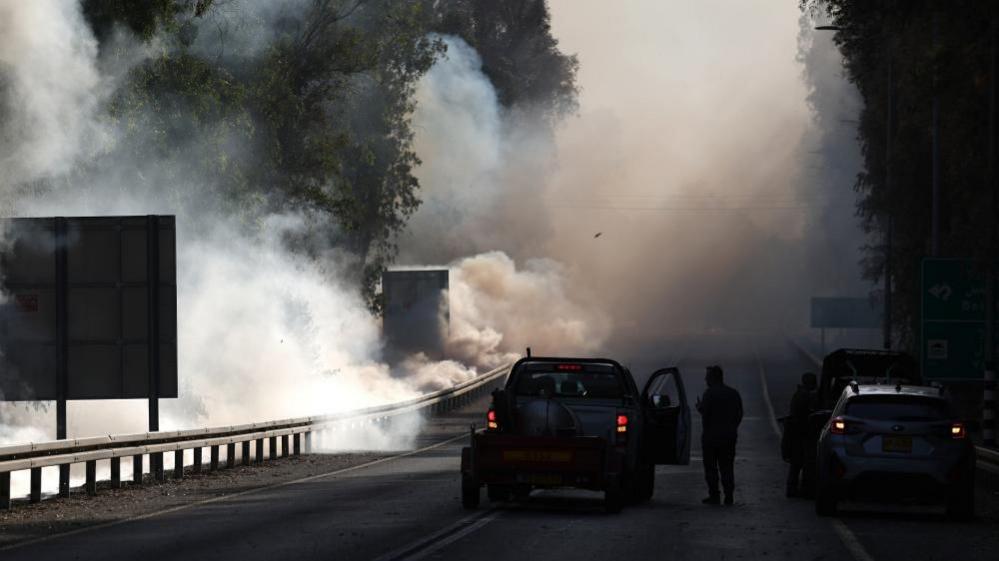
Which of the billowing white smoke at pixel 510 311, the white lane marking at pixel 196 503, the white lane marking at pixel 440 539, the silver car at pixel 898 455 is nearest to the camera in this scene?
the white lane marking at pixel 440 539

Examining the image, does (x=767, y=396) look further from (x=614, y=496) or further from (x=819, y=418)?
(x=614, y=496)

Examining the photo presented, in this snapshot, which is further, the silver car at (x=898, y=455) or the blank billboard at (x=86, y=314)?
the blank billboard at (x=86, y=314)

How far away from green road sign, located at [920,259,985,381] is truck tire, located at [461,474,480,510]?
1551 cm

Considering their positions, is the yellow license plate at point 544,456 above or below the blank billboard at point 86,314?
below

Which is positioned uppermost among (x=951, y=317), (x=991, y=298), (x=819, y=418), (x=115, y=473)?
(x=991, y=298)

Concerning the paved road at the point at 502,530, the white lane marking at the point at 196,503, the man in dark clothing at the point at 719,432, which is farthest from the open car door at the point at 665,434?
the white lane marking at the point at 196,503

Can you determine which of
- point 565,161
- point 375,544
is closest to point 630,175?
point 565,161

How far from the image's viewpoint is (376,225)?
74875mm

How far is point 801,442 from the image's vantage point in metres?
23.6

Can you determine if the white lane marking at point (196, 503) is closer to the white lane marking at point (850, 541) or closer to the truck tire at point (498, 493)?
the truck tire at point (498, 493)

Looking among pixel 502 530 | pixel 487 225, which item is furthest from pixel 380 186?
pixel 502 530

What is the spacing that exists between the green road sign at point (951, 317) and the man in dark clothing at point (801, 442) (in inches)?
388

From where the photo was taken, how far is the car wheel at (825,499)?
2048 centimetres

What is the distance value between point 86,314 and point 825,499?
1222cm
